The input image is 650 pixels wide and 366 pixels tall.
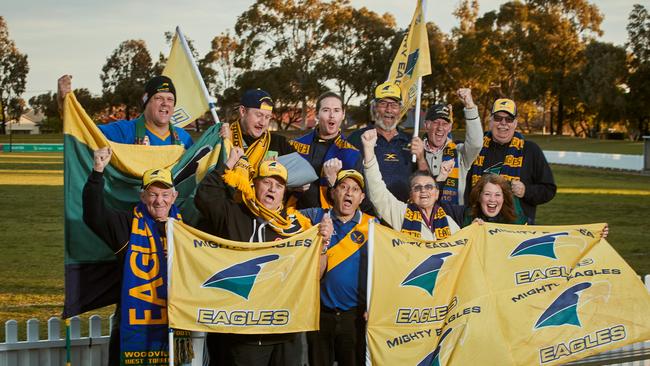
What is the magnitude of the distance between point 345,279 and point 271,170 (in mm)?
982

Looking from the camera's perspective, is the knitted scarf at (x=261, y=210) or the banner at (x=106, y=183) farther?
the banner at (x=106, y=183)

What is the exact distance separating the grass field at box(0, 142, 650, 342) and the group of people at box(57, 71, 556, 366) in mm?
4557

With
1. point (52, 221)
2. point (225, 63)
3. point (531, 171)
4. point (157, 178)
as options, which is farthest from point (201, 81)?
point (225, 63)

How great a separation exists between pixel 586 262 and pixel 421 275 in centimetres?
147

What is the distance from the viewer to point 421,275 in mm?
6703

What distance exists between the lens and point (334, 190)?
6.84 m

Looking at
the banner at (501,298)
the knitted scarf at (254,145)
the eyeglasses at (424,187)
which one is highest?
the knitted scarf at (254,145)

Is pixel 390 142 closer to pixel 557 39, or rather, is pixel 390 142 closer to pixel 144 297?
pixel 144 297

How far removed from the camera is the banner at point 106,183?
7.13m

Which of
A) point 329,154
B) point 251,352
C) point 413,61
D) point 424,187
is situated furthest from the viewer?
point 413,61

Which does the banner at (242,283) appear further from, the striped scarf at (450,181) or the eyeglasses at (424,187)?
the striped scarf at (450,181)

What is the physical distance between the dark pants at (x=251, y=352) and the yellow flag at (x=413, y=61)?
339 cm

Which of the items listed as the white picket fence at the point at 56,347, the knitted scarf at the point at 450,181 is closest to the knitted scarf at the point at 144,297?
the white picket fence at the point at 56,347

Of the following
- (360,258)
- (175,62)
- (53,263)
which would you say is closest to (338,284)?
(360,258)
